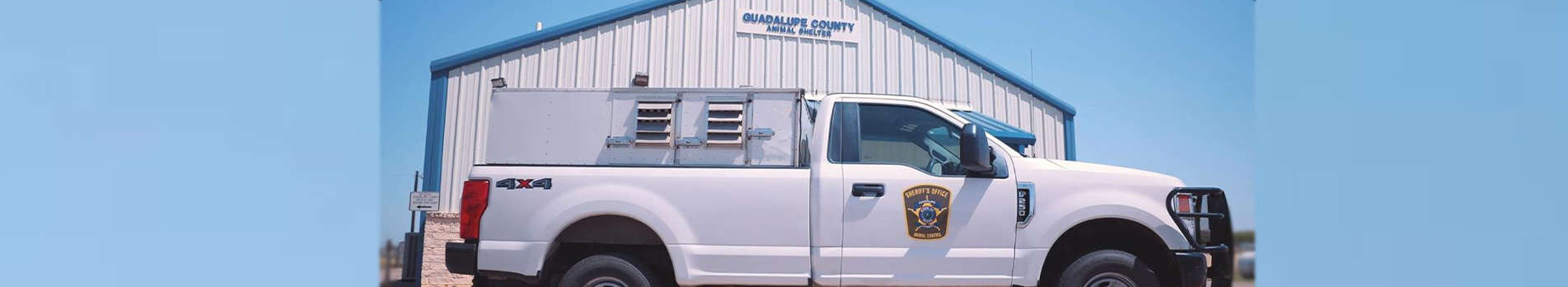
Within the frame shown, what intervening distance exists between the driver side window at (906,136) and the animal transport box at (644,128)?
1.52 feet

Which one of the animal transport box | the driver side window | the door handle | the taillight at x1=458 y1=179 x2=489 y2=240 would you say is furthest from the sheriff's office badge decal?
the taillight at x1=458 y1=179 x2=489 y2=240

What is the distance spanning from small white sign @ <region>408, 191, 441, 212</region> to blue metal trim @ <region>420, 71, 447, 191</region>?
1.94ft

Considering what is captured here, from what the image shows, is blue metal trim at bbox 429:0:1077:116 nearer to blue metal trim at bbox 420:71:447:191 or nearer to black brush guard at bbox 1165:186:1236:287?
blue metal trim at bbox 420:71:447:191

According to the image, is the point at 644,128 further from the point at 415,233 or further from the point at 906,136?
the point at 415,233

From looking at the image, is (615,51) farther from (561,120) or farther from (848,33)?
(561,120)

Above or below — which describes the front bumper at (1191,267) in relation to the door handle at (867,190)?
below

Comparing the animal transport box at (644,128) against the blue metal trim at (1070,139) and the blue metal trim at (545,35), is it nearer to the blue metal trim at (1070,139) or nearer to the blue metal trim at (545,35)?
the blue metal trim at (545,35)

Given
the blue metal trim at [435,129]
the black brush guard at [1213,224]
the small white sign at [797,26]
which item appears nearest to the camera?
the black brush guard at [1213,224]

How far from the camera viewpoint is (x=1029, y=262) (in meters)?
5.08

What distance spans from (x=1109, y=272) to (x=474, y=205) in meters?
3.69

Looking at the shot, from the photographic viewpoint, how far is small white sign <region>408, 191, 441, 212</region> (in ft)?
30.8

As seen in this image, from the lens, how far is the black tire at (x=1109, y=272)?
5.16m

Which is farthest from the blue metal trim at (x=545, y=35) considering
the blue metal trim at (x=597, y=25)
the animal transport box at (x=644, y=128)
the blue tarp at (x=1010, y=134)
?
the animal transport box at (x=644, y=128)

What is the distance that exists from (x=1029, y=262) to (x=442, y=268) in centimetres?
776
